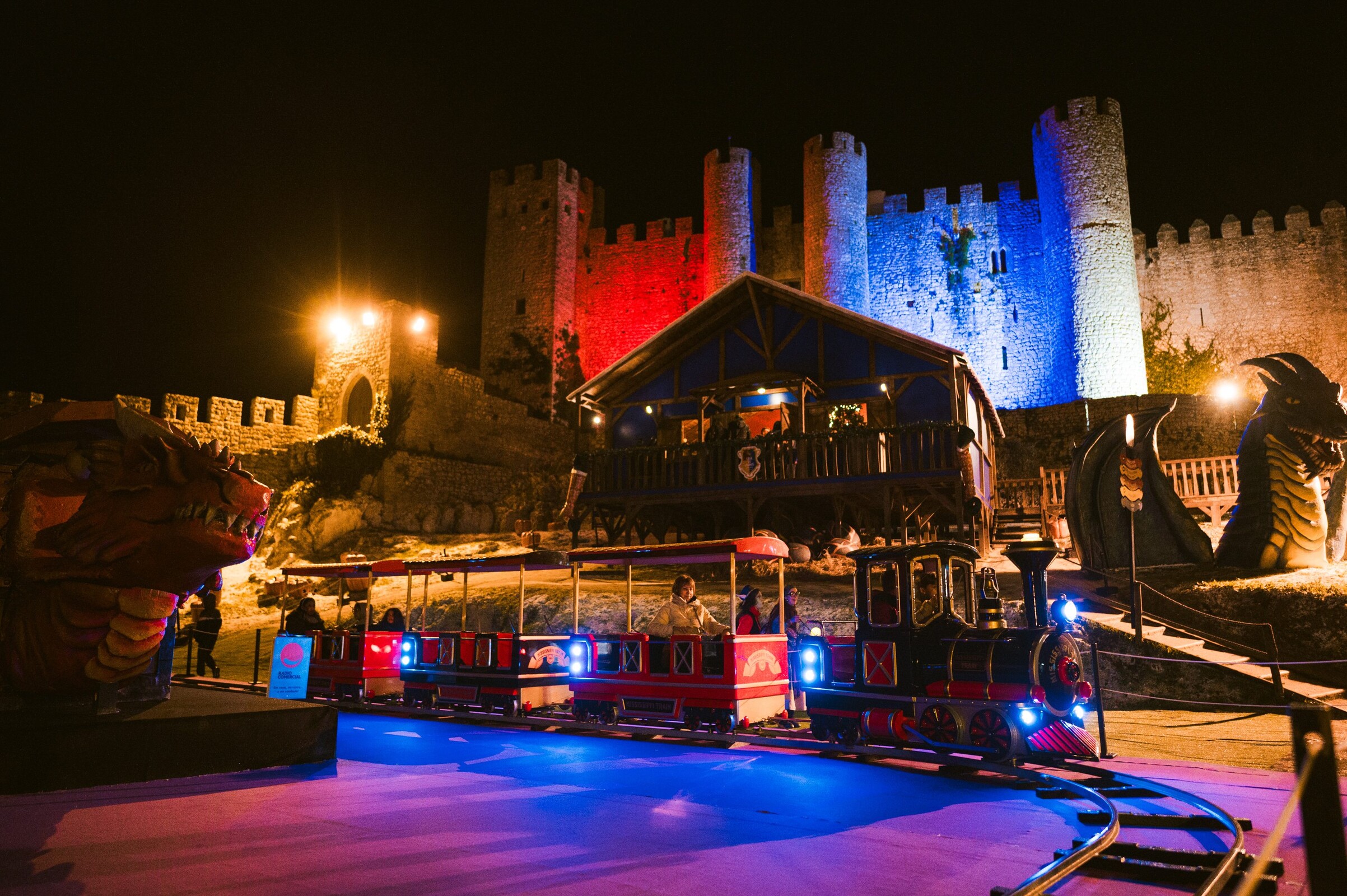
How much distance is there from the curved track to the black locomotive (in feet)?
0.57

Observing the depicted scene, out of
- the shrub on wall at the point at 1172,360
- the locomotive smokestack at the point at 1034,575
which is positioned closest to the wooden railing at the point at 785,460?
the locomotive smokestack at the point at 1034,575

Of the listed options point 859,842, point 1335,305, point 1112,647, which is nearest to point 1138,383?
point 1335,305

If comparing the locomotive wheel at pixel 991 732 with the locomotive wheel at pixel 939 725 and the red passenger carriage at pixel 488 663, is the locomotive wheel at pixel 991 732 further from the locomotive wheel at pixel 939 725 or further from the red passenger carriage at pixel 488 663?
the red passenger carriage at pixel 488 663

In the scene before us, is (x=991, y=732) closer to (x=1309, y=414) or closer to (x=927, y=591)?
(x=927, y=591)

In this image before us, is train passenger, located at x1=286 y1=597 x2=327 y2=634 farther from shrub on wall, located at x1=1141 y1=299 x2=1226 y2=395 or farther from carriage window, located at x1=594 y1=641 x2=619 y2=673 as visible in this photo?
shrub on wall, located at x1=1141 y1=299 x2=1226 y2=395

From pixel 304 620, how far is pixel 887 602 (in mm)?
10383

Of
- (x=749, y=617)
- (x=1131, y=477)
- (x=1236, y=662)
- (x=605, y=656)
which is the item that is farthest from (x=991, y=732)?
(x=1131, y=477)

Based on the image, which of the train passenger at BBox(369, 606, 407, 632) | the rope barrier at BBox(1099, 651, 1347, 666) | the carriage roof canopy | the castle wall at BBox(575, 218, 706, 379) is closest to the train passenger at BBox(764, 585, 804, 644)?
the rope barrier at BBox(1099, 651, 1347, 666)

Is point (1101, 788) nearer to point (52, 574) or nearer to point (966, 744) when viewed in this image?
point (966, 744)

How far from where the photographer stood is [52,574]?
5.10 metres

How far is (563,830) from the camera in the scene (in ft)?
16.7

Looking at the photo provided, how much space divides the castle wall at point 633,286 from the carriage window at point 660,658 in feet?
105

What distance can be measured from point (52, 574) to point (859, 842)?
5124 millimetres

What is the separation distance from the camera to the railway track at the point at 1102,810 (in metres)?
4.14
